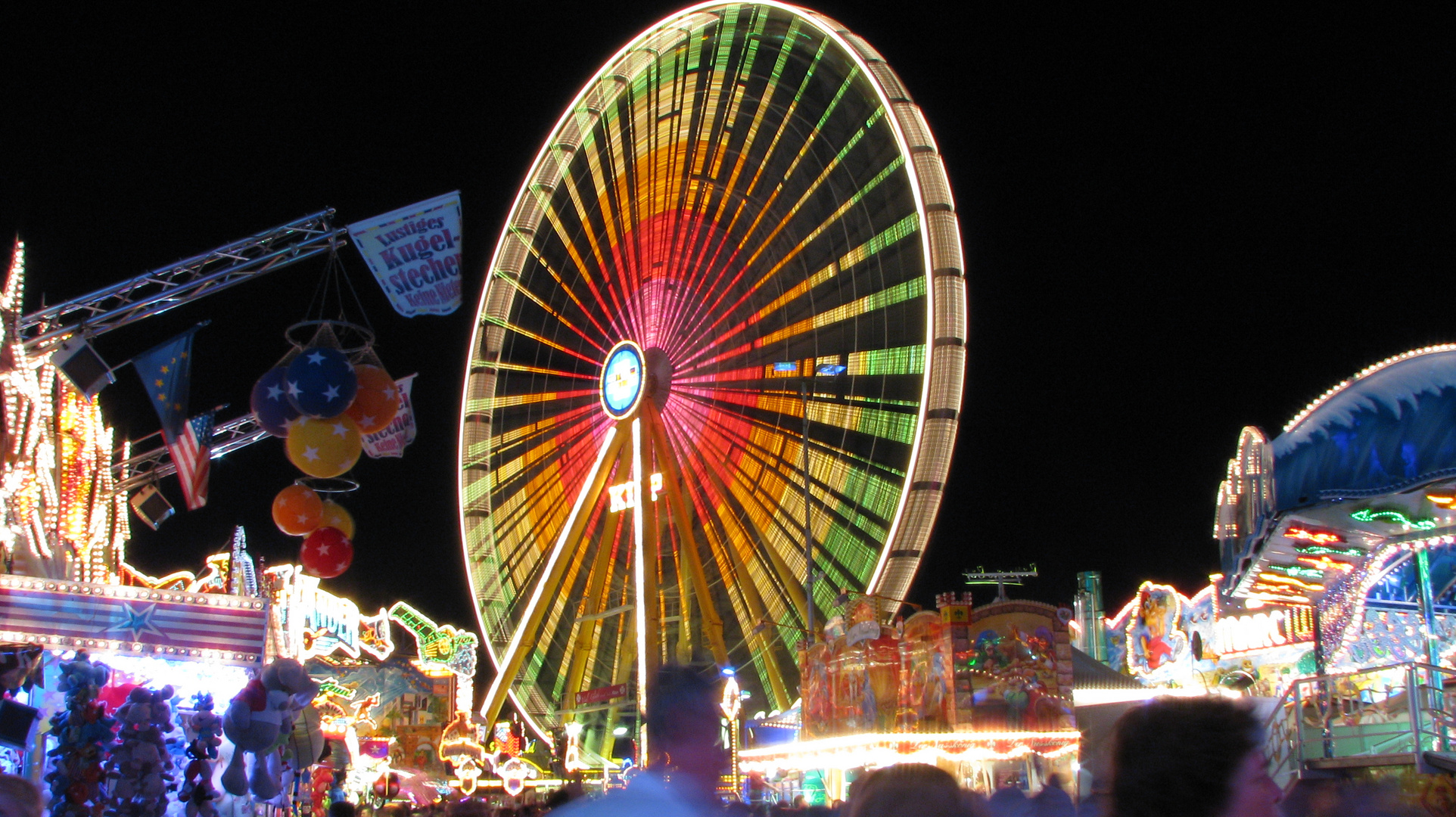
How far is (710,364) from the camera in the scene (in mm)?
18047

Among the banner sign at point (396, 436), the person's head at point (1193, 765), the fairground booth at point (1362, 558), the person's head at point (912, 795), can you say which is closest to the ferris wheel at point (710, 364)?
the banner sign at point (396, 436)

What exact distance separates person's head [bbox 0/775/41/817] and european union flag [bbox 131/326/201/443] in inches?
437

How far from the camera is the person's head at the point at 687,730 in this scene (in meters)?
2.65

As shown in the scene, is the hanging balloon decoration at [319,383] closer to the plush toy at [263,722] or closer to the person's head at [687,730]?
the plush toy at [263,722]

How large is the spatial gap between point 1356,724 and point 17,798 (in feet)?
26.2

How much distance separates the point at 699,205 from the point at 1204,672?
11.4m

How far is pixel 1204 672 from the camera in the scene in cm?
1977

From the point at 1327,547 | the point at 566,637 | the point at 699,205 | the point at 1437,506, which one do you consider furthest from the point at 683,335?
the point at 1437,506

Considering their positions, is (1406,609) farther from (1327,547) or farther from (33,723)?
(33,723)

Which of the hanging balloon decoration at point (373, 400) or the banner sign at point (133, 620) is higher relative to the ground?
the hanging balloon decoration at point (373, 400)

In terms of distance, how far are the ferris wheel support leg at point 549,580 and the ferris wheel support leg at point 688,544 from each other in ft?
2.30

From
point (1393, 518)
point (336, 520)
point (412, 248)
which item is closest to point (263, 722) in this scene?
point (336, 520)

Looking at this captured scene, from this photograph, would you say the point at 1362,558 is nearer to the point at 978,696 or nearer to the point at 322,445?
the point at 978,696

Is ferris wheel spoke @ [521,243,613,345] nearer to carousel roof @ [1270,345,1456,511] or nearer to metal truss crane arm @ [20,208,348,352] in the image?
metal truss crane arm @ [20,208,348,352]
